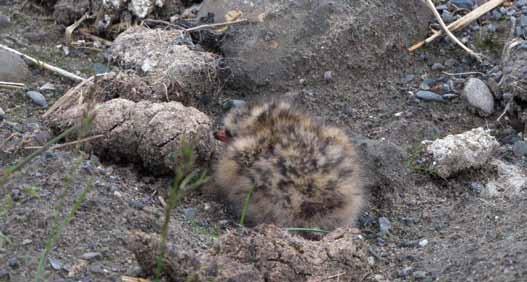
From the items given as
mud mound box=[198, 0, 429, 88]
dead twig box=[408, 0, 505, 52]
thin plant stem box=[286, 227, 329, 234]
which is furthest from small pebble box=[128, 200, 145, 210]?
dead twig box=[408, 0, 505, 52]

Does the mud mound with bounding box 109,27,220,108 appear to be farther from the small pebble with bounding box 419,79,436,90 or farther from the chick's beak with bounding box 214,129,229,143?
the small pebble with bounding box 419,79,436,90

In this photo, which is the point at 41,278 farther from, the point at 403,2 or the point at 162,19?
the point at 403,2

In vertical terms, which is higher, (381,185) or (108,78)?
(108,78)

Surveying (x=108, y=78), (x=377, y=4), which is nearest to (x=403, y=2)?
(x=377, y=4)

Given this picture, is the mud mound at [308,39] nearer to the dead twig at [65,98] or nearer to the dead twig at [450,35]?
the dead twig at [450,35]

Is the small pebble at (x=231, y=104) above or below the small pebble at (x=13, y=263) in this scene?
below

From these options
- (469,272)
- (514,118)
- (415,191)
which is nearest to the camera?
(469,272)

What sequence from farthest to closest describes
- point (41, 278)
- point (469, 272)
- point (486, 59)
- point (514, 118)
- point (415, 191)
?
point (486, 59)
point (514, 118)
point (415, 191)
point (469, 272)
point (41, 278)

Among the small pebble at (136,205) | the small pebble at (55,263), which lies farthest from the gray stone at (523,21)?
the small pebble at (55,263)
